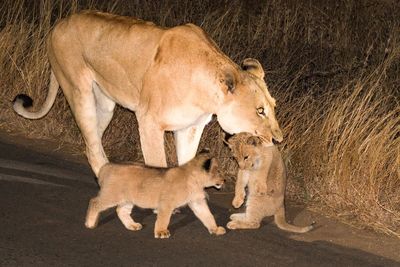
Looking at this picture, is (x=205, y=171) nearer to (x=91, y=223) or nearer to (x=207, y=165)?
(x=207, y=165)

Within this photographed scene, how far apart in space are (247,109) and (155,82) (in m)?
0.76

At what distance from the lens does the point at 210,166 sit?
6680 millimetres

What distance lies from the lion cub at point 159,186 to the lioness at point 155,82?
0.71 m

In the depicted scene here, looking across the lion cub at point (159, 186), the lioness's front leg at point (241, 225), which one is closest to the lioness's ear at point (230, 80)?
the lion cub at point (159, 186)

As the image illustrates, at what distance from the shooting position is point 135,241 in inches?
258

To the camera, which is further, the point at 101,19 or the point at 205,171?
the point at 101,19

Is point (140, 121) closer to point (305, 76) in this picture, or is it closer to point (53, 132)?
point (53, 132)

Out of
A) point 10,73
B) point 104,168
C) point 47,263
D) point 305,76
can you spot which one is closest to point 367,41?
point 305,76

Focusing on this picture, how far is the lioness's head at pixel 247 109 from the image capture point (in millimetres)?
7348

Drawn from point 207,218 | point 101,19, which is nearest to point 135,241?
point 207,218

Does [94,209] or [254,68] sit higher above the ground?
[254,68]

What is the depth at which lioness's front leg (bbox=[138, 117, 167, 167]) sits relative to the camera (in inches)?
290

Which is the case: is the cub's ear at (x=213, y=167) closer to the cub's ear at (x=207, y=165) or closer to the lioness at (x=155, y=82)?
the cub's ear at (x=207, y=165)

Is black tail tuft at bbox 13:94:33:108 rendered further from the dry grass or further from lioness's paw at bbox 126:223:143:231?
lioness's paw at bbox 126:223:143:231
